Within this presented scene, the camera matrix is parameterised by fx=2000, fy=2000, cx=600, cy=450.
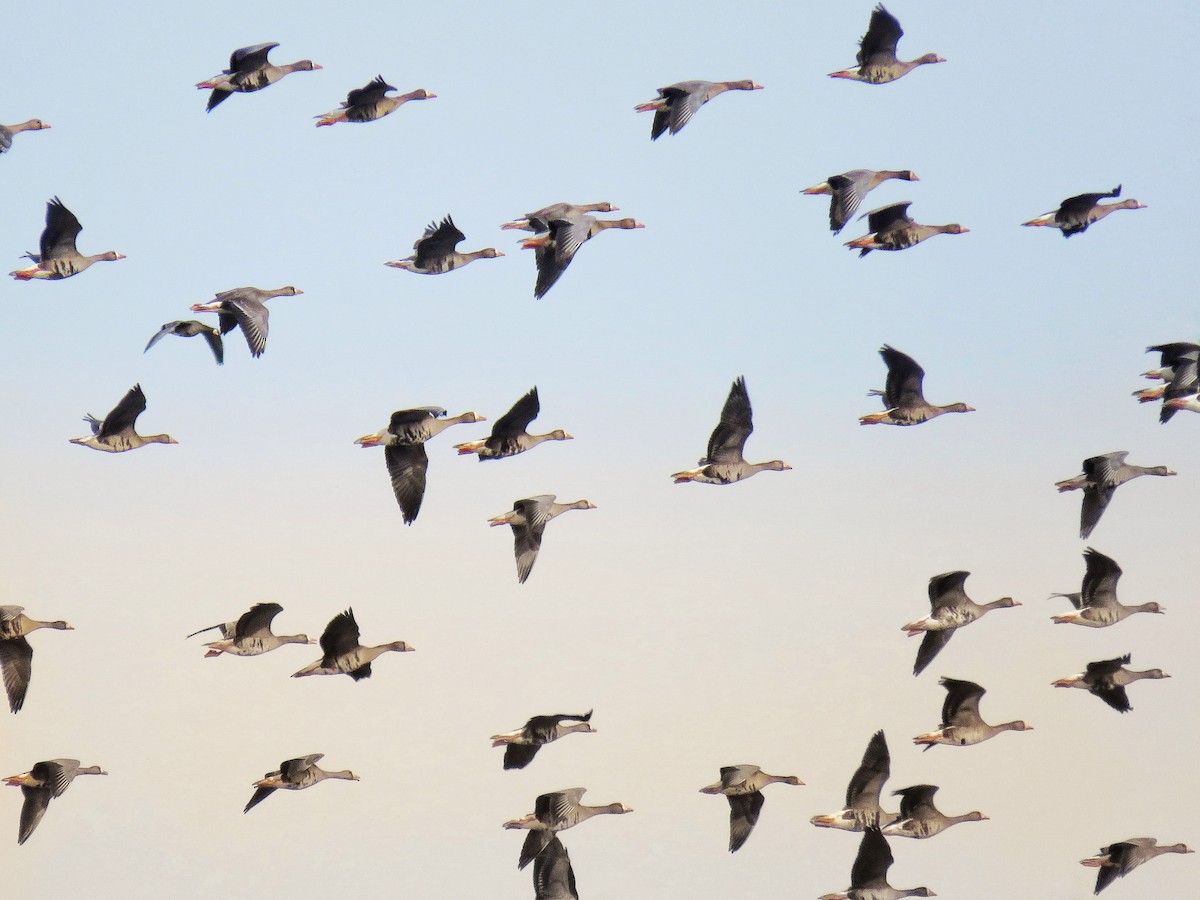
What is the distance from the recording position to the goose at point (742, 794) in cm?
3712

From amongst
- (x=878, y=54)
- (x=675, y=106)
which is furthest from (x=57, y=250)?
(x=878, y=54)

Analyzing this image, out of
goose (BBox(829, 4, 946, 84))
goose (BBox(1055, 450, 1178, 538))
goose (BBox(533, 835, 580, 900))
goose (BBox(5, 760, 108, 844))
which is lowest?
goose (BBox(533, 835, 580, 900))

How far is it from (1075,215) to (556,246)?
9.64 meters

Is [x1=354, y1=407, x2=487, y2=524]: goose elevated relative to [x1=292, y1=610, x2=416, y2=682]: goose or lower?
elevated

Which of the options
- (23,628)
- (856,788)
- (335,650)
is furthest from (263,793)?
(856,788)

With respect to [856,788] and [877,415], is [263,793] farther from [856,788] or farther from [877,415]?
[877,415]

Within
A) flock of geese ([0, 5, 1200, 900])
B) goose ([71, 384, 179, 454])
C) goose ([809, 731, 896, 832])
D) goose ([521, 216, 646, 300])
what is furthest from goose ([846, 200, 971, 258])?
goose ([71, 384, 179, 454])

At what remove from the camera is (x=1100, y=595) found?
36.1m

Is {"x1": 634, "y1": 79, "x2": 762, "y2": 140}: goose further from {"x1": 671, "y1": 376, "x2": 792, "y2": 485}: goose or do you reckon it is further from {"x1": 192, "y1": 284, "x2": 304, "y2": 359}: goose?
{"x1": 192, "y1": 284, "x2": 304, "y2": 359}: goose

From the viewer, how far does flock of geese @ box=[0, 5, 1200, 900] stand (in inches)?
1400

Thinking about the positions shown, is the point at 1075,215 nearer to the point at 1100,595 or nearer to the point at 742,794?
the point at 1100,595

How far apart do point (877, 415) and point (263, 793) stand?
514 inches

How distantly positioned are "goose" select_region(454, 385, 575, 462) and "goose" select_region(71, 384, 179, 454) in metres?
6.03

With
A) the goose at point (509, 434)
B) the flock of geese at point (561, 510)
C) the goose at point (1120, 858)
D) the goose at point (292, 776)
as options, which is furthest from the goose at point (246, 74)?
the goose at point (1120, 858)
